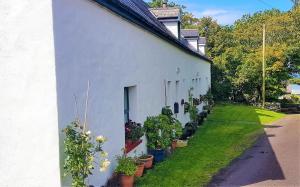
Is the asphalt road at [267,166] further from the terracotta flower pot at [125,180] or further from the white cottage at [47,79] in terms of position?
the white cottage at [47,79]

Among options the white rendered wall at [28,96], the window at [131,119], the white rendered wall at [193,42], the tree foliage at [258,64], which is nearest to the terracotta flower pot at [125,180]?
the window at [131,119]

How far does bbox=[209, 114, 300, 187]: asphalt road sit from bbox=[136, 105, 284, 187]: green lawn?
1.27 feet

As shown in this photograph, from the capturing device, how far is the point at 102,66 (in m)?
8.44

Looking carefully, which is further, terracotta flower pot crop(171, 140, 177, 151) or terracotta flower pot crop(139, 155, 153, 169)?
terracotta flower pot crop(171, 140, 177, 151)

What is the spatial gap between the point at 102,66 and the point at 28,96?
2.42 m

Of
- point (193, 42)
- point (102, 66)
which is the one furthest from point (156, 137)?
point (193, 42)

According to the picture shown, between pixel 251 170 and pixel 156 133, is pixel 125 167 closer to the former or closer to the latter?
pixel 156 133

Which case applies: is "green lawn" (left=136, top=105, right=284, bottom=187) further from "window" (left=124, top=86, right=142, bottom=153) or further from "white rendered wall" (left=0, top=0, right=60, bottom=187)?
"white rendered wall" (left=0, top=0, right=60, bottom=187)

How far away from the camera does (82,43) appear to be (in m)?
7.36

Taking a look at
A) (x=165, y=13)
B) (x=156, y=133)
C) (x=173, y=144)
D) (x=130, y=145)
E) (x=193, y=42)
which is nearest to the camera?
(x=130, y=145)

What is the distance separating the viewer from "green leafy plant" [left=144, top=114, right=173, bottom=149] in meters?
12.3

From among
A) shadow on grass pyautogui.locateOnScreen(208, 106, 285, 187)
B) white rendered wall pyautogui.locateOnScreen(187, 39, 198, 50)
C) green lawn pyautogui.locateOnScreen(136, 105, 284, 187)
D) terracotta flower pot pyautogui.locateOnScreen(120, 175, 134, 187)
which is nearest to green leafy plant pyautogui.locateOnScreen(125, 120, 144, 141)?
green lawn pyautogui.locateOnScreen(136, 105, 284, 187)

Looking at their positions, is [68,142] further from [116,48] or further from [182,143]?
[182,143]

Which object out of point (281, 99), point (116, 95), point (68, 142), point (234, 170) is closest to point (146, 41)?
point (116, 95)
